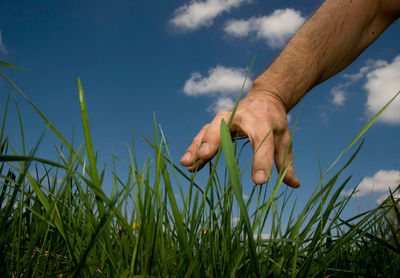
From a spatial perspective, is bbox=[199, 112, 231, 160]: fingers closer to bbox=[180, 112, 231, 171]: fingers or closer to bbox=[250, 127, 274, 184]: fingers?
bbox=[180, 112, 231, 171]: fingers

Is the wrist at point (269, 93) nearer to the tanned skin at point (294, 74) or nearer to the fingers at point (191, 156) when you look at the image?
the tanned skin at point (294, 74)

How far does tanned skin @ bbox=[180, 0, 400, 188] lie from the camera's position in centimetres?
169

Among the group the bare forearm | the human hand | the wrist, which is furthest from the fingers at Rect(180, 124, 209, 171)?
the bare forearm

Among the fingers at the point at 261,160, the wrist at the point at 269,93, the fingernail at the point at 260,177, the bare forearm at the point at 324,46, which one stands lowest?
the fingernail at the point at 260,177

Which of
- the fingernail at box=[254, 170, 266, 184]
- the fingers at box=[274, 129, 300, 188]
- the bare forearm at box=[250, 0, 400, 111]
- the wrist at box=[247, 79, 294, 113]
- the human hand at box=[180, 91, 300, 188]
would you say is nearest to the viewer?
the fingernail at box=[254, 170, 266, 184]

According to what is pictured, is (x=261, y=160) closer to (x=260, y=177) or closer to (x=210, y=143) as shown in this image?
(x=260, y=177)

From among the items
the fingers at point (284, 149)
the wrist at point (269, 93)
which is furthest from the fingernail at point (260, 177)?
the wrist at point (269, 93)

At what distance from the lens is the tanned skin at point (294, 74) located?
66.6 inches

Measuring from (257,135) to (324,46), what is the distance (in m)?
1.28

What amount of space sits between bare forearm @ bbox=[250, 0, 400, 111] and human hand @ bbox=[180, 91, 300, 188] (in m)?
0.28

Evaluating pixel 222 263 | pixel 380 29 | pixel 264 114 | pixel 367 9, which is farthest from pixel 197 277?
pixel 380 29

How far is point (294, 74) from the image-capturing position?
2.37 metres

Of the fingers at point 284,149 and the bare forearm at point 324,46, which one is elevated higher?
the bare forearm at point 324,46

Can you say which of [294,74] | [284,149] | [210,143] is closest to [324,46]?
[294,74]
